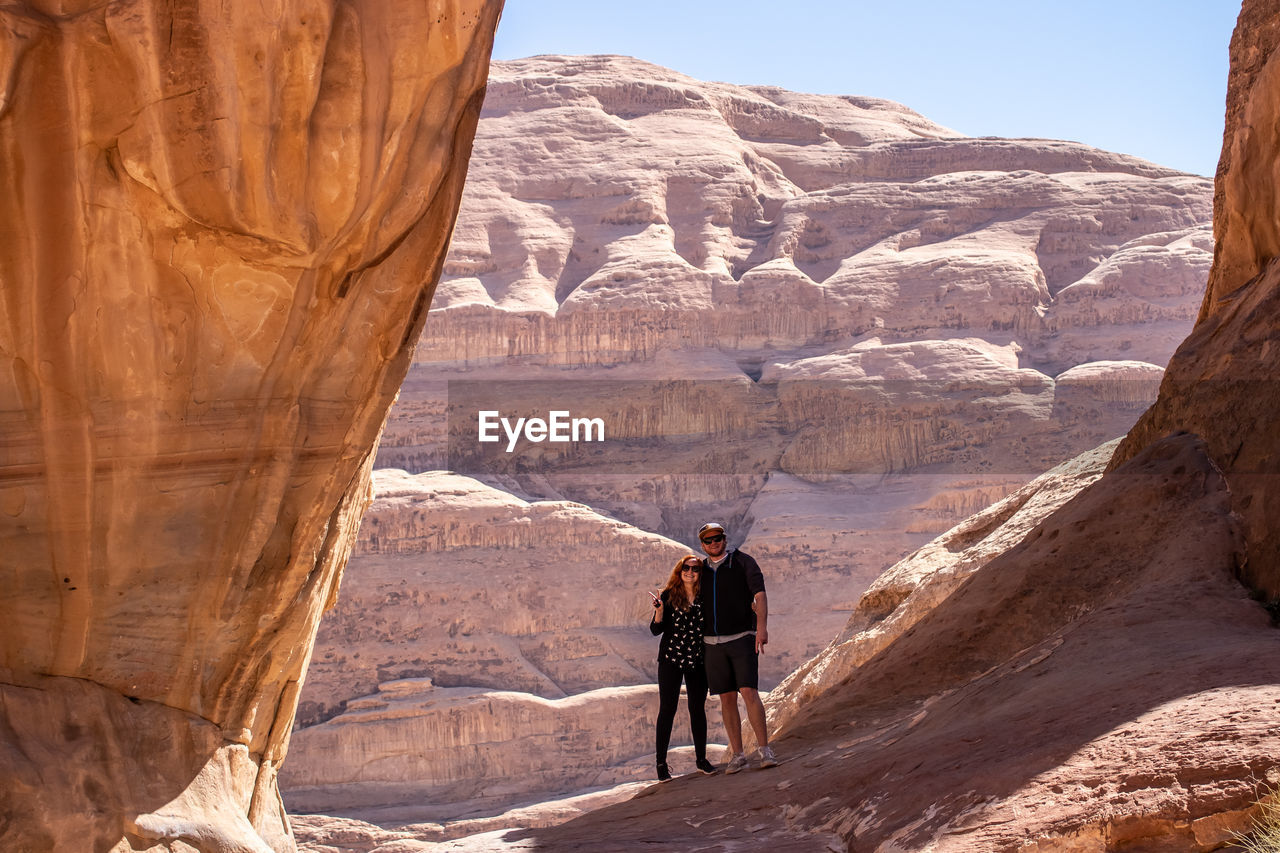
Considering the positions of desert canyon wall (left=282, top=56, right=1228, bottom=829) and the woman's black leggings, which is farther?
desert canyon wall (left=282, top=56, right=1228, bottom=829)

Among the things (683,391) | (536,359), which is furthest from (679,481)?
(536,359)

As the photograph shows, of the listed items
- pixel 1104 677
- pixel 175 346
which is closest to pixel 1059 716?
pixel 1104 677

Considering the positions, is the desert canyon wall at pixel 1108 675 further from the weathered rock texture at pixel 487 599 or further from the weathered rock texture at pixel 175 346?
the weathered rock texture at pixel 487 599

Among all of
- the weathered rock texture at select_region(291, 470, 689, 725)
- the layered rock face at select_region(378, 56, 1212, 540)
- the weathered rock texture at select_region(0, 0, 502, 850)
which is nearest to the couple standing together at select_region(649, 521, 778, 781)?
the weathered rock texture at select_region(0, 0, 502, 850)

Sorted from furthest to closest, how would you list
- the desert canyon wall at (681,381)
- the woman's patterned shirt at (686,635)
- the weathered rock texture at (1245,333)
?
the desert canyon wall at (681,381)
the woman's patterned shirt at (686,635)
the weathered rock texture at (1245,333)

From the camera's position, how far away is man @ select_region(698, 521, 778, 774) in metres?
7.93

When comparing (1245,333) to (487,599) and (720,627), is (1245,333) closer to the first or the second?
(720,627)

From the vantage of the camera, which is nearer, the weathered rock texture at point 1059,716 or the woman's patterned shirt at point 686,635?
the weathered rock texture at point 1059,716

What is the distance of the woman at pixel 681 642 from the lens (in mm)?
8359

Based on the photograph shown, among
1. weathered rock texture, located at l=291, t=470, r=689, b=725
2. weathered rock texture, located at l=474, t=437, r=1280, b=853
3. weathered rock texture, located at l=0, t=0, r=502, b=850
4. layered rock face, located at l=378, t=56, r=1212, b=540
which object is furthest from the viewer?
layered rock face, located at l=378, t=56, r=1212, b=540

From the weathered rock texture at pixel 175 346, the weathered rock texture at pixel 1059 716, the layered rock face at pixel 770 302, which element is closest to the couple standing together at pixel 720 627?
the weathered rock texture at pixel 1059 716

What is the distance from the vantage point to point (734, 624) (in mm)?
8000

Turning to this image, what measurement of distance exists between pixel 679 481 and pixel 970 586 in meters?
40.4

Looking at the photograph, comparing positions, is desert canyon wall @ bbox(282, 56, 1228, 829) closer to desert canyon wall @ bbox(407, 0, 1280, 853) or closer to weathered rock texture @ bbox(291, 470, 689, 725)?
weathered rock texture @ bbox(291, 470, 689, 725)
